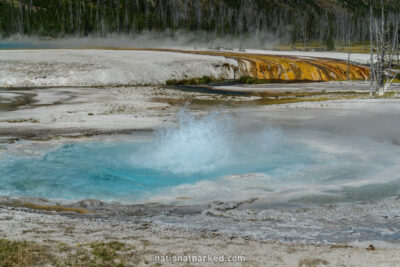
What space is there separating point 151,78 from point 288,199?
3307 centimetres

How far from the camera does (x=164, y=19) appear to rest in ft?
431

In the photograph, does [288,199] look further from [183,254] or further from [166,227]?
[183,254]

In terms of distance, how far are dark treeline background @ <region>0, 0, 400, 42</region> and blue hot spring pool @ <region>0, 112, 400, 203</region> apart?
88.5 metres

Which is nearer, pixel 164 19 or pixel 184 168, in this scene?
pixel 184 168

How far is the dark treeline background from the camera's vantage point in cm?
10494

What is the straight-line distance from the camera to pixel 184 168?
1388 centimetres

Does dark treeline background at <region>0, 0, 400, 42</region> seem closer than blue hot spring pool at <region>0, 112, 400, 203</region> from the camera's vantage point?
No

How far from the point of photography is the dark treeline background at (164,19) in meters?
105

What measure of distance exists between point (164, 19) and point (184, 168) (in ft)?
401

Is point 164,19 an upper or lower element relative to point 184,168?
upper

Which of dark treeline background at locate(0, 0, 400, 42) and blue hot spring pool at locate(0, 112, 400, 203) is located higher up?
dark treeline background at locate(0, 0, 400, 42)

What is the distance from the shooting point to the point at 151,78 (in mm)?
42375

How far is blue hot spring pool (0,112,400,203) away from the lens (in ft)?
38.6

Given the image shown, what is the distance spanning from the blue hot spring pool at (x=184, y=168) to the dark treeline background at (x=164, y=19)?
88500 millimetres
